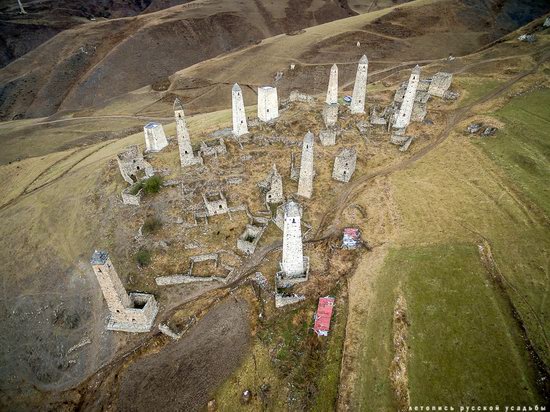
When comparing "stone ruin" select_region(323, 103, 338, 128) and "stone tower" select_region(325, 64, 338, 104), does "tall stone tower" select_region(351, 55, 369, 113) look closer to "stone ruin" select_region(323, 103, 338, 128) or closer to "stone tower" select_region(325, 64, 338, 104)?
"stone tower" select_region(325, 64, 338, 104)

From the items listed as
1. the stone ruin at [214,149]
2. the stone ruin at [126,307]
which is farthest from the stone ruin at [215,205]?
the stone ruin at [126,307]

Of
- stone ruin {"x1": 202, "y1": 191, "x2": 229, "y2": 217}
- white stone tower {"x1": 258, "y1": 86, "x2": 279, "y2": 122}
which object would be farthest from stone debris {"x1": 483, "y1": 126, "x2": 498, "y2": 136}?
stone ruin {"x1": 202, "y1": 191, "x2": 229, "y2": 217}

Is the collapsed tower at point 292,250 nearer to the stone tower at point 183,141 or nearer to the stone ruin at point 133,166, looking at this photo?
the stone tower at point 183,141

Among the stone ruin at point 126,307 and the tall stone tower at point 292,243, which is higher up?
the tall stone tower at point 292,243

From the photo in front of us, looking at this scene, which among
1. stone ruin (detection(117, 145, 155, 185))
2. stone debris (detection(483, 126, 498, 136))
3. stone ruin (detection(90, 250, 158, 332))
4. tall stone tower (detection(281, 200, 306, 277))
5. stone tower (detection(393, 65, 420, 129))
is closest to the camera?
tall stone tower (detection(281, 200, 306, 277))

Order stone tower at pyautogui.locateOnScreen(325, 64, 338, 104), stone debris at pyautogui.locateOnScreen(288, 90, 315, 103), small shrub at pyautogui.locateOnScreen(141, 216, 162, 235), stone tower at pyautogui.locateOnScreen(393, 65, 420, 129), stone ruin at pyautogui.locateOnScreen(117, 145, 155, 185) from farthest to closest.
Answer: stone debris at pyautogui.locateOnScreen(288, 90, 315, 103)
stone tower at pyautogui.locateOnScreen(325, 64, 338, 104)
stone tower at pyautogui.locateOnScreen(393, 65, 420, 129)
stone ruin at pyautogui.locateOnScreen(117, 145, 155, 185)
small shrub at pyautogui.locateOnScreen(141, 216, 162, 235)
